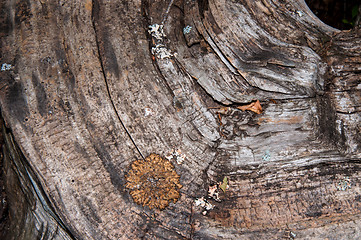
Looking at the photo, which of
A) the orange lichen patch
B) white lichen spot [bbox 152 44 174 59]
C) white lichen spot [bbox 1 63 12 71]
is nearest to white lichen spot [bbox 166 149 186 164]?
the orange lichen patch

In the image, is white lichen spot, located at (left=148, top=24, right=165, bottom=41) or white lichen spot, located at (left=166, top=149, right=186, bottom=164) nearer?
white lichen spot, located at (left=166, top=149, right=186, bottom=164)

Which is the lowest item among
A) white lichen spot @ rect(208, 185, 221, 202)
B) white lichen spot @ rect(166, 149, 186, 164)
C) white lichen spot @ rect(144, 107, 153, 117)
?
white lichen spot @ rect(208, 185, 221, 202)

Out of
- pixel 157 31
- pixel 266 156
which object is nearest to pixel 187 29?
pixel 157 31

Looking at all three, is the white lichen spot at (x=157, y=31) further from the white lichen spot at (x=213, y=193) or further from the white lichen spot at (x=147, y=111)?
the white lichen spot at (x=213, y=193)

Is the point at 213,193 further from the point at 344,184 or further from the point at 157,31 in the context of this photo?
the point at 157,31

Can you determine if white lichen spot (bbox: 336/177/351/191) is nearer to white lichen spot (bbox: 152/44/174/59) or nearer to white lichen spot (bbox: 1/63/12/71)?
white lichen spot (bbox: 152/44/174/59)

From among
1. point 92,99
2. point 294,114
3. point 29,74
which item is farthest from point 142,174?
point 294,114

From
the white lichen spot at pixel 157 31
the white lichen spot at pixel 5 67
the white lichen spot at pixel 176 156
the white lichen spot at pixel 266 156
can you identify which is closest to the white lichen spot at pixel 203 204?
the white lichen spot at pixel 176 156

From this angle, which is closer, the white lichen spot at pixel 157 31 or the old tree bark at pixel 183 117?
the old tree bark at pixel 183 117
